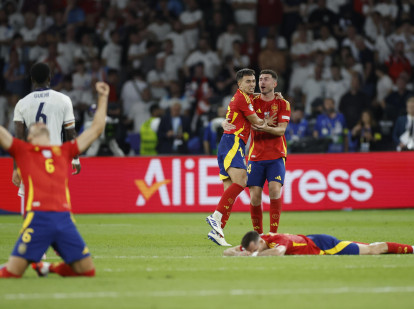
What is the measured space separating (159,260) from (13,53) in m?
15.9

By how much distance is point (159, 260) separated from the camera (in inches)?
408

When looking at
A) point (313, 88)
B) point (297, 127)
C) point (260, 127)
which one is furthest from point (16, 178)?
point (313, 88)

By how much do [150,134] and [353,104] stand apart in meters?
5.58

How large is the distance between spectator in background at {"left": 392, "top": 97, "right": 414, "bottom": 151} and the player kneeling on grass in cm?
1389

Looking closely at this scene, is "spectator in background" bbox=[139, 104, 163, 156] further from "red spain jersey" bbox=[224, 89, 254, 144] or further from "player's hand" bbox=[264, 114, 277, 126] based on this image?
"player's hand" bbox=[264, 114, 277, 126]

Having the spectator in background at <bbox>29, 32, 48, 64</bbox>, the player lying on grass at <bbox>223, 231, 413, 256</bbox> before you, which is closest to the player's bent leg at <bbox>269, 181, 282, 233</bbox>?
the player lying on grass at <bbox>223, 231, 413, 256</bbox>

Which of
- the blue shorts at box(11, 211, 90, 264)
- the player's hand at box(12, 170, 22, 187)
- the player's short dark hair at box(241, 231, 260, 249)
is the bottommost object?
the player's short dark hair at box(241, 231, 260, 249)

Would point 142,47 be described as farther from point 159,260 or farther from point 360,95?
point 159,260

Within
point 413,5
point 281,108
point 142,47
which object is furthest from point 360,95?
point 281,108

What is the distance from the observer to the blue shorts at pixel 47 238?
8.16 meters

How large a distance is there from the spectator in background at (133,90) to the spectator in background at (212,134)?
3230 millimetres

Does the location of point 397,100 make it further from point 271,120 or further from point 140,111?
point 271,120

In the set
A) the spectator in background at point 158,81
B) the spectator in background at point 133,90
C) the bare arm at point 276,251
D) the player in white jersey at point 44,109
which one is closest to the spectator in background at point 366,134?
the spectator in background at point 158,81

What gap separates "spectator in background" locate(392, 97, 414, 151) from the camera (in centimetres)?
2089
